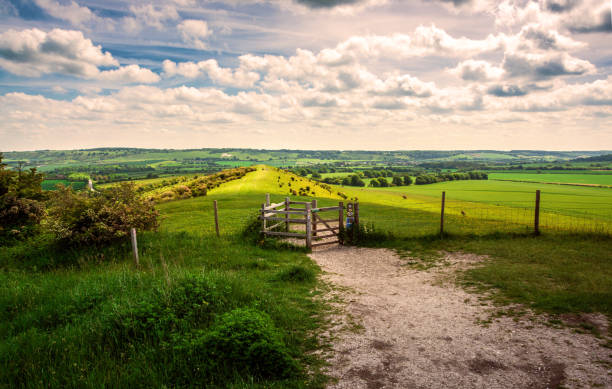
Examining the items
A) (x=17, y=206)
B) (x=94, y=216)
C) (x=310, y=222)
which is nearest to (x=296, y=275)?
(x=310, y=222)

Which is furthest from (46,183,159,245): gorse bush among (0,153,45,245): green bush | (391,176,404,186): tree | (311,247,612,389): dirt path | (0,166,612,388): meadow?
(391,176,404,186): tree

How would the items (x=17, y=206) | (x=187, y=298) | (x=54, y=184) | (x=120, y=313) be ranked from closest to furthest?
1. (x=120, y=313)
2. (x=187, y=298)
3. (x=54, y=184)
4. (x=17, y=206)

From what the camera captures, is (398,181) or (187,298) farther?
(398,181)

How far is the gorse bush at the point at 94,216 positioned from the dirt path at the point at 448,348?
9.61m

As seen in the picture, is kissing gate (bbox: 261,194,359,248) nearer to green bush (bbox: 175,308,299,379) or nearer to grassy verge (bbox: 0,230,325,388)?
grassy verge (bbox: 0,230,325,388)

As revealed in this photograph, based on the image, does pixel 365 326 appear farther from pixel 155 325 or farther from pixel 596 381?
pixel 155 325

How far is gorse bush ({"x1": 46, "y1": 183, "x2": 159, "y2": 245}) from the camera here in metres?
12.3

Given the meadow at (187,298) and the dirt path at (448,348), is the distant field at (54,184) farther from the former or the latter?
the dirt path at (448,348)

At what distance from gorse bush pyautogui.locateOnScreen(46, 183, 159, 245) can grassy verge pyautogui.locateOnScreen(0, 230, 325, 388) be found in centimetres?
166

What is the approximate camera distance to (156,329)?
21.5 feet

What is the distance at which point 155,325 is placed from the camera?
6613 millimetres

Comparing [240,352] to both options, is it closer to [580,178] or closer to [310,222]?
[310,222]

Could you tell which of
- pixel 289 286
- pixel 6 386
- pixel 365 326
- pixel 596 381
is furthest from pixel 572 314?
pixel 6 386

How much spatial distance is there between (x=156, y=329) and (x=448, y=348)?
5904 mm
